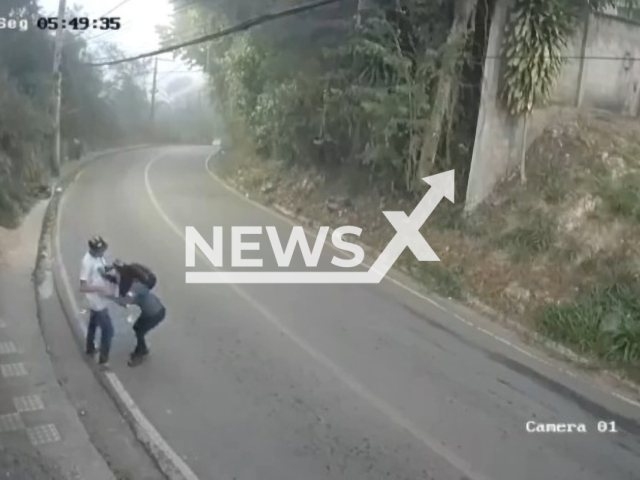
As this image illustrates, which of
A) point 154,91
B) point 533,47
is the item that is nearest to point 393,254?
point 533,47

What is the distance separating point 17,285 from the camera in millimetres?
9750

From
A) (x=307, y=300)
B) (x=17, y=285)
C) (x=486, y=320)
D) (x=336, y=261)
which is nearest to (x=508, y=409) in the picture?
(x=486, y=320)

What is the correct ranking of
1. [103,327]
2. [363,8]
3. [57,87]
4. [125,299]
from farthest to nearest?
[57,87]
[363,8]
[125,299]
[103,327]

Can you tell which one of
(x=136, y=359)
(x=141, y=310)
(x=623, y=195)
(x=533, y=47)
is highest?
(x=533, y=47)

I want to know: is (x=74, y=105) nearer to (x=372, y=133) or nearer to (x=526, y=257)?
(x=372, y=133)

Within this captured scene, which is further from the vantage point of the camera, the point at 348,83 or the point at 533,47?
the point at 348,83

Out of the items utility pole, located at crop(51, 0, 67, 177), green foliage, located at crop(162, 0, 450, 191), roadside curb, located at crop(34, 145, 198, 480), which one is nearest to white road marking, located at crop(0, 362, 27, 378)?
roadside curb, located at crop(34, 145, 198, 480)

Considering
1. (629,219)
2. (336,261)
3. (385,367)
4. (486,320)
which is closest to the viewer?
(385,367)

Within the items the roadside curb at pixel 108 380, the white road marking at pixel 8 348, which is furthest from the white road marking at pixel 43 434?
the white road marking at pixel 8 348

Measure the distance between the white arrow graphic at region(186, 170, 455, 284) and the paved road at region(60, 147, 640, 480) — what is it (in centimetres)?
38

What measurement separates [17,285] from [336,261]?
5.20 meters

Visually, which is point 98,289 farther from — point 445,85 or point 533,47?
point 533,47

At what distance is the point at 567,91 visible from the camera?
1303cm

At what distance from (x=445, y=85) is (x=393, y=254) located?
10.5ft
